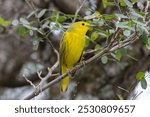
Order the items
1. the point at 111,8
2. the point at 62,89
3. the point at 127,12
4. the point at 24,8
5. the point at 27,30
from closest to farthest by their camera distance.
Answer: the point at 127,12 → the point at 27,30 → the point at 62,89 → the point at 111,8 → the point at 24,8

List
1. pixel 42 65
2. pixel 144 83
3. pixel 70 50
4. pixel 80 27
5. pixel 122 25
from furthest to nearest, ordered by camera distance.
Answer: pixel 42 65 → pixel 70 50 → pixel 80 27 → pixel 144 83 → pixel 122 25

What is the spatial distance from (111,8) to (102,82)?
770mm

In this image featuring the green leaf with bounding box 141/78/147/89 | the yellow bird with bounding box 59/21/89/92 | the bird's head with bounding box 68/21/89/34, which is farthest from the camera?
the yellow bird with bounding box 59/21/89/92

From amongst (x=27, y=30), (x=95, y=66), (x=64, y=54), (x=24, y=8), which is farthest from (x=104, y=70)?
(x=27, y=30)

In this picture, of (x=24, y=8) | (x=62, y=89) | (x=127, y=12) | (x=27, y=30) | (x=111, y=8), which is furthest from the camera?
(x=24, y=8)

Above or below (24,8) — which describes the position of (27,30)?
above

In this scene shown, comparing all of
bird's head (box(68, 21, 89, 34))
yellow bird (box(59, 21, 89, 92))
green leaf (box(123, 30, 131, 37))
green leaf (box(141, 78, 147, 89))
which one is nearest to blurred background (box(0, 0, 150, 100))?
yellow bird (box(59, 21, 89, 92))

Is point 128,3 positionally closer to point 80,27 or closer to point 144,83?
point 144,83

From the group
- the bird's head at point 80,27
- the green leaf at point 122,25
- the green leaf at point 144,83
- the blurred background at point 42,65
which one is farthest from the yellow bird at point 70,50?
the blurred background at point 42,65

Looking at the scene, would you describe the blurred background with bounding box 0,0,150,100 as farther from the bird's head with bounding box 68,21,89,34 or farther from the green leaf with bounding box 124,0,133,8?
the green leaf with bounding box 124,0,133,8

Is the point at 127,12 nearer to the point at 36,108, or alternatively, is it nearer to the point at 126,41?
the point at 126,41

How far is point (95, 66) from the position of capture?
5.34 m

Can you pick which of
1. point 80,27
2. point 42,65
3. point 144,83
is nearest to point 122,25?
point 144,83

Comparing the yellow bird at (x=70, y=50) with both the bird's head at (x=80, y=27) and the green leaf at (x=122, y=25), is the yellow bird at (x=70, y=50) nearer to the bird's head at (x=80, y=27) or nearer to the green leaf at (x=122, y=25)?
the bird's head at (x=80, y=27)
